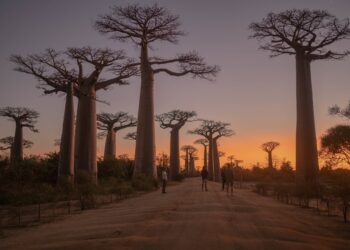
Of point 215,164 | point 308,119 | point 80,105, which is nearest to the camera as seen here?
point 308,119

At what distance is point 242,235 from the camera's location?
235 inches

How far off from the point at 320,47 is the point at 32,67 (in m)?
12.6

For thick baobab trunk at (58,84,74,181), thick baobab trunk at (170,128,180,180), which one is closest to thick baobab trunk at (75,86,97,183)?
thick baobab trunk at (58,84,74,181)

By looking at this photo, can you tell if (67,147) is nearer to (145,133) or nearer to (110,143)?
(145,133)

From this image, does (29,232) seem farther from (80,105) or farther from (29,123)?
(29,123)

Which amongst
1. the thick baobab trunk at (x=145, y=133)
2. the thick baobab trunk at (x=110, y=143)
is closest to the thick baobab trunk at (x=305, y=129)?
the thick baobab trunk at (x=145, y=133)

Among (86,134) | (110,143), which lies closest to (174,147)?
(110,143)

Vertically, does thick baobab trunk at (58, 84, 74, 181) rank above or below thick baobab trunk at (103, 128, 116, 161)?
below

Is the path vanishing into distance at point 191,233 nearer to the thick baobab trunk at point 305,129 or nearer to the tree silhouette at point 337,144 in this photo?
the thick baobab trunk at point 305,129

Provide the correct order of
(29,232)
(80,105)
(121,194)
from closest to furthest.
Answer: (29,232) < (121,194) < (80,105)

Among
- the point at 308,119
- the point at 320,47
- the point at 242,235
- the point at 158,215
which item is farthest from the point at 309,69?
the point at 242,235

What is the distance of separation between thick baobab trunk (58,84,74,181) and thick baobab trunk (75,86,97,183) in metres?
1.87

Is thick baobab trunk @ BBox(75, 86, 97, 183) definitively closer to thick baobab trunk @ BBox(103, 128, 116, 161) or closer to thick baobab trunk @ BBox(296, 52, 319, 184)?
thick baobab trunk @ BBox(296, 52, 319, 184)

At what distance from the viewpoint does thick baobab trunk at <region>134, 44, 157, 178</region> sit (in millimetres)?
22406
